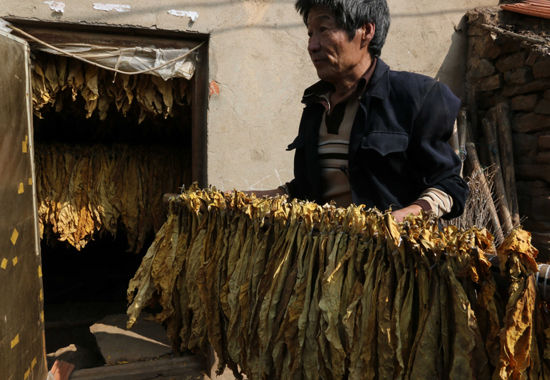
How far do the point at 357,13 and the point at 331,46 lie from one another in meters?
0.17

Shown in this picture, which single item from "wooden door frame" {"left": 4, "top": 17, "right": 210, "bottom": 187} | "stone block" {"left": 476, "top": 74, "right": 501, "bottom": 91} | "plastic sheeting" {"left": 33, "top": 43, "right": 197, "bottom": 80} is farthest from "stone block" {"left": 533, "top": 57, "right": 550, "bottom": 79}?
"plastic sheeting" {"left": 33, "top": 43, "right": 197, "bottom": 80}

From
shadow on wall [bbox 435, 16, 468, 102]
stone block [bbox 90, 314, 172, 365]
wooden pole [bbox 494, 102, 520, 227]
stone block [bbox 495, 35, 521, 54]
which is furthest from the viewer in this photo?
shadow on wall [bbox 435, 16, 468, 102]

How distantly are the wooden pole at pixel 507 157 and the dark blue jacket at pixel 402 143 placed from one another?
250 centimetres

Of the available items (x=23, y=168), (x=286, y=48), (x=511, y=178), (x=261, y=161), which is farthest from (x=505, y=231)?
(x=23, y=168)

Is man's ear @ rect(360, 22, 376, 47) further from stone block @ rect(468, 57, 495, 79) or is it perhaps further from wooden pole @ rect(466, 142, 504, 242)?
stone block @ rect(468, 57, 495, 79)

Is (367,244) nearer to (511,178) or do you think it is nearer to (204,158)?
(204,158)

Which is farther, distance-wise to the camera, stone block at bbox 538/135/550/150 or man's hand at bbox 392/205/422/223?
stone block at bbox 538/135/550/150

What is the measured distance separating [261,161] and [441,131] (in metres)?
2.21

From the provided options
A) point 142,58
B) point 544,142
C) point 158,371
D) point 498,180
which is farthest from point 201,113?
point 544,142

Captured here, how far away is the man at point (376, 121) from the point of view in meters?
1.85

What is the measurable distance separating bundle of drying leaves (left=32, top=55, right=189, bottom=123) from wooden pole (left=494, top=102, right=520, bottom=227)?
2.91 meters

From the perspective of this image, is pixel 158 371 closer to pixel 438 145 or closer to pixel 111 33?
pixel 438 145

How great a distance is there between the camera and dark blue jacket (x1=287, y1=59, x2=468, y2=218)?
72.8 inches

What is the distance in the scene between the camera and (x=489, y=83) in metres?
4.20
